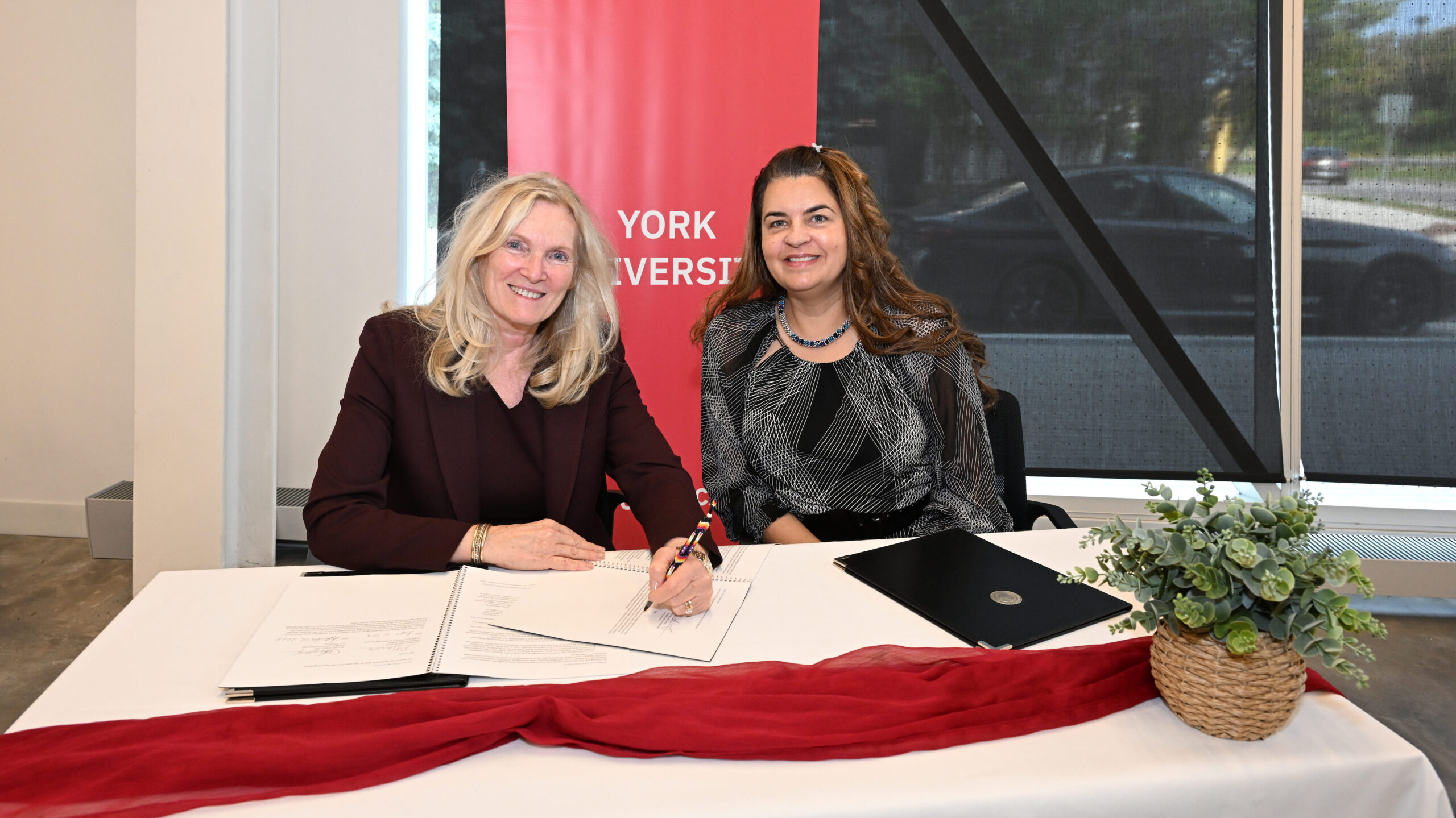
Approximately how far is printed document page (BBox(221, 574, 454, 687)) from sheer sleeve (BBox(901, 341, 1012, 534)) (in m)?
1.27

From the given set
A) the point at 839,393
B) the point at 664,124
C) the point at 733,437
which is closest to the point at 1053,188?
the point at 664,124

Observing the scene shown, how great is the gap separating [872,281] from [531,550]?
4.08 feet

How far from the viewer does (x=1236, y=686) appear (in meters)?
1.06

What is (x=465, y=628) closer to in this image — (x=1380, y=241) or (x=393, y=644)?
(x=393, y=644)

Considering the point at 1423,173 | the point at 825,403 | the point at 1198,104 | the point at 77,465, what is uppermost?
the point at 1198,104

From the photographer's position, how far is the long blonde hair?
2.00m

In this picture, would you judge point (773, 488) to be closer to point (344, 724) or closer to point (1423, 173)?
point (344, 724)

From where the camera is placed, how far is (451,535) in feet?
5.29

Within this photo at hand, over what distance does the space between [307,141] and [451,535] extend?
118 inches

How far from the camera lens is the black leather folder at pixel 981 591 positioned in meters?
1.37

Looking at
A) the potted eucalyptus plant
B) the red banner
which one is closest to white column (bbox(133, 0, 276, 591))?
the red banner

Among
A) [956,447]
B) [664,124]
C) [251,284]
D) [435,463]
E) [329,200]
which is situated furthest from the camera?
[329,200]

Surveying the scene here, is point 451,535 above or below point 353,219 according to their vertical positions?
below

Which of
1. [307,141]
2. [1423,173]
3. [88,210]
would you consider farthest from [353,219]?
[1423,173]
